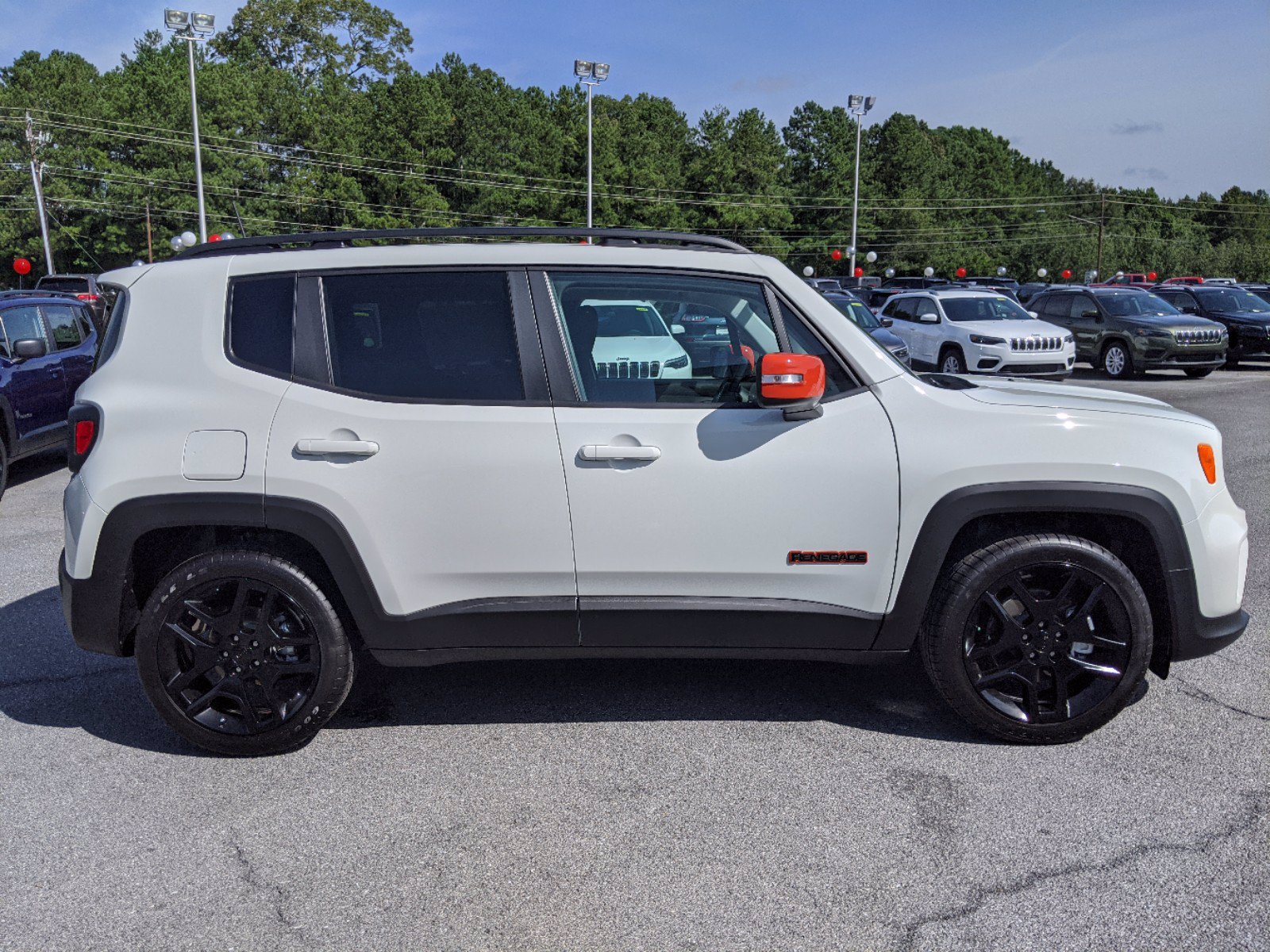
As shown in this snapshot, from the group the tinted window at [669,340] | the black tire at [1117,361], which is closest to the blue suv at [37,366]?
the tinted window at [669,340]

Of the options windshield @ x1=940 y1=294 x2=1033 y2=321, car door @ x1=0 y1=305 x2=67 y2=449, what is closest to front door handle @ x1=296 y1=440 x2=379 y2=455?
car door @ x1=0 y1=305 x2=67 y2=449

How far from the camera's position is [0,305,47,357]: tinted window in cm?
950

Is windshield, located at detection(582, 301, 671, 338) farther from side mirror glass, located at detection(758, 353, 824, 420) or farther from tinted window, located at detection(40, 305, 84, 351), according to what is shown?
tinted window, located at detection(40, 305, 84, 351)

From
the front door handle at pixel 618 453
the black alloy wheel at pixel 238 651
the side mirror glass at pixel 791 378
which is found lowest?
the black alloy wheel at pixel 238 651

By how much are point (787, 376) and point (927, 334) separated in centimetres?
1618

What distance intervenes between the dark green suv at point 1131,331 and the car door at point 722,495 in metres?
17.4

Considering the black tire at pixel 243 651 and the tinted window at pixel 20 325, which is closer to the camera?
the black tire at pixel 243 651

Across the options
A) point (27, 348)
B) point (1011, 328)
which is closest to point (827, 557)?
point (27, 348)

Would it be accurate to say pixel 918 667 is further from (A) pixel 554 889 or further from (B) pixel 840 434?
(A) pixel 554 889

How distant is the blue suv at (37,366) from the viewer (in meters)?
9.07

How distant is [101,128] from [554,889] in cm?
6784

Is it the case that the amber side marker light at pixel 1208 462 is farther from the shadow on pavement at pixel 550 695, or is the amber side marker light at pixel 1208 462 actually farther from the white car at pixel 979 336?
the white car at pixel 979 336

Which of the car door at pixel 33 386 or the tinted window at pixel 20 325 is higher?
the tinted window at pixel 20 325

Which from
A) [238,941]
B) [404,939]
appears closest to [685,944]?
[404,939]
